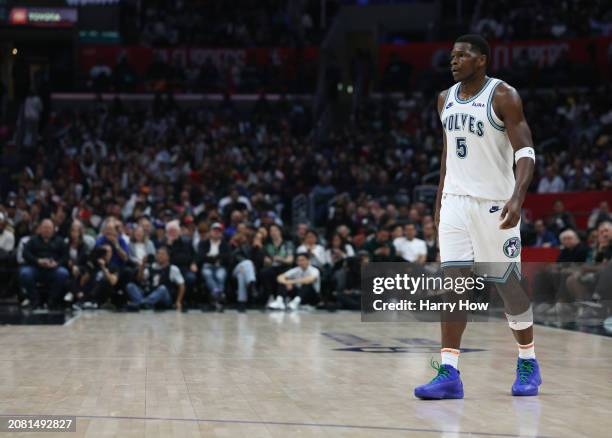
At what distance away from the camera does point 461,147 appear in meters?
6.58

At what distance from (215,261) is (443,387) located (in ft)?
33.2

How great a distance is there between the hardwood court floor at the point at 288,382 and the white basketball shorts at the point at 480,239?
82 cm

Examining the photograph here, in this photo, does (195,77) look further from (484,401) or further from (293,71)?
(484,401)

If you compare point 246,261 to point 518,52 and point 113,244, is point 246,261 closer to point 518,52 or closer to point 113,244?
point 113,244

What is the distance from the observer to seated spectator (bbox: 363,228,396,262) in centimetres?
1611

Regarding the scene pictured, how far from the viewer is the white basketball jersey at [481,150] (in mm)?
6480

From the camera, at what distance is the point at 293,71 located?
2966cm

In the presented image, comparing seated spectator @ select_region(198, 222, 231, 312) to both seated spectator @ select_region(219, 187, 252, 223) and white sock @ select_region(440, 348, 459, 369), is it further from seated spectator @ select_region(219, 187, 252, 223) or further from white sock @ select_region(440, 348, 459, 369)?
white sock @ select_region(440, 348, 459, 369)

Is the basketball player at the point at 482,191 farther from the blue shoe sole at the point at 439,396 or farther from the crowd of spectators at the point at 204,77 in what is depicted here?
the crowd of spectators at the point at 204,77

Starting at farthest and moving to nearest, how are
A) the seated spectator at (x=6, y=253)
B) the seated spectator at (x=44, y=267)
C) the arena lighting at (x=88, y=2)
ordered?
the arena lighting at (x=88, y=2) → the seated spectator at (x=6, y=253) → the seated spectator at (x=44, y=267)

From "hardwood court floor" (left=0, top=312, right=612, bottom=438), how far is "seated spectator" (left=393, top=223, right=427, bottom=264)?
4.05 m

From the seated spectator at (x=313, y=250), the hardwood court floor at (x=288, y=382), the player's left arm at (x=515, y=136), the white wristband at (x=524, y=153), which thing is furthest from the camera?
the seated spectator at (x=313, y=250)

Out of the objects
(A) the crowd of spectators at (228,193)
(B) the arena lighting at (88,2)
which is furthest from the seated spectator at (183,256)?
(B) the arena lighting at (88,2)

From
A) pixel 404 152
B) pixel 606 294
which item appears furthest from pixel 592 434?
pixel 404 152
